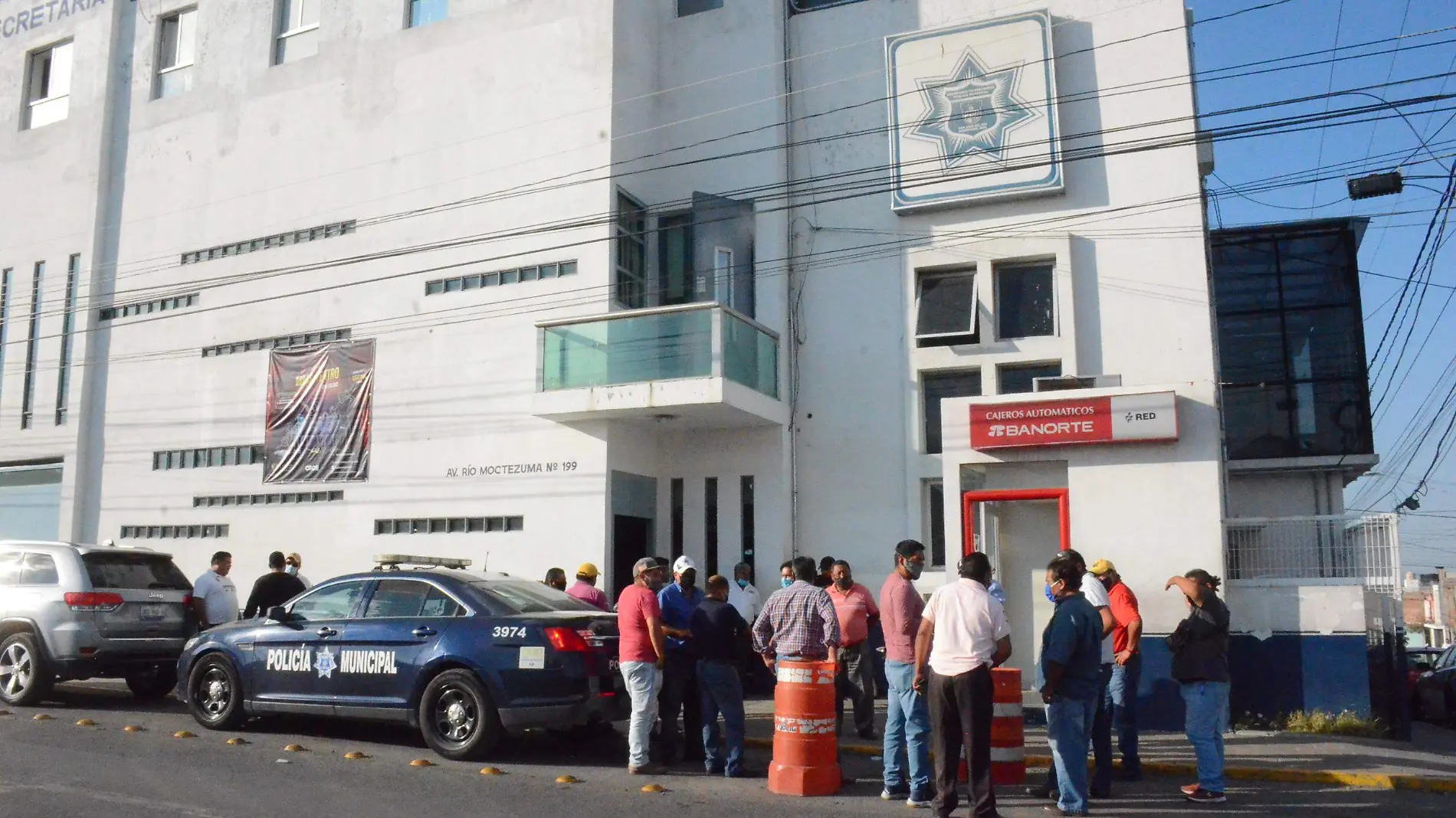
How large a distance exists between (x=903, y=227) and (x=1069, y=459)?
517cm

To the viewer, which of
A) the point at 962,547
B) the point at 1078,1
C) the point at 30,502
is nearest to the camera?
the point at 962,547

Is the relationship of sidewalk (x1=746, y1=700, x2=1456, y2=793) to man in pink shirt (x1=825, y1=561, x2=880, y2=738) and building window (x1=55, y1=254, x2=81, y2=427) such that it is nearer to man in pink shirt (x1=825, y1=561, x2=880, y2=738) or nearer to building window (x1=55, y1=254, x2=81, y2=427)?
man in pink shirt (x1=825, y1=561, x2=880, y2=738)

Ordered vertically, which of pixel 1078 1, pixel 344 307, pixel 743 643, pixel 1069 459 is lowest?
pixel 743 643

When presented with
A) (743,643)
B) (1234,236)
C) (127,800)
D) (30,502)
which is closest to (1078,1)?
(1234,236)

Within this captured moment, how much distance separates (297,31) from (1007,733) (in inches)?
750

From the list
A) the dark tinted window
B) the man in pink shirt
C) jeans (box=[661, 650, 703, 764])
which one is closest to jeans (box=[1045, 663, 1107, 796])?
the man in pink shirt

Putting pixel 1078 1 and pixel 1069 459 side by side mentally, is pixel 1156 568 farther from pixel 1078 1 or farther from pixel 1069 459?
pixel 1078 1

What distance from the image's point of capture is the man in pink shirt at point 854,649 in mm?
10602

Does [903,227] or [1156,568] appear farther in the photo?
[903,227]

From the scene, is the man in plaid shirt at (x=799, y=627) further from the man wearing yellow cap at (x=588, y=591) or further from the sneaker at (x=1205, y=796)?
the man wearing yellow cap at (x=588, y=591)

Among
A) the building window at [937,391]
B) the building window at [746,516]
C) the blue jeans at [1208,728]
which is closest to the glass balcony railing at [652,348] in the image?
the building window at [746,516]

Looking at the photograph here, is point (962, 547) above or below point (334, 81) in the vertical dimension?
below

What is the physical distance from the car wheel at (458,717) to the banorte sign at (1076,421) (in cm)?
734

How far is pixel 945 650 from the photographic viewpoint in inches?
296
